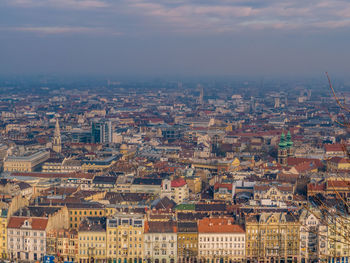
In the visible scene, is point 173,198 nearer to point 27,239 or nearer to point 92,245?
point 92,245

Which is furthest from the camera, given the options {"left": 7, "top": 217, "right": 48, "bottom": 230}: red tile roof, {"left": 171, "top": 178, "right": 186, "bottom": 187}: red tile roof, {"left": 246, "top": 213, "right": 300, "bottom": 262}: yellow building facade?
{"left": 171, "top": 178, "right": 186, "bottom": 187}: red tile roof

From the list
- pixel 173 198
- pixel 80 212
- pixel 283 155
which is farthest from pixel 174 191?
pixel 283 155

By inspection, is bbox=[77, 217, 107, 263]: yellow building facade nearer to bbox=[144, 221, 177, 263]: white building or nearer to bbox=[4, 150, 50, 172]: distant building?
bbox=[144, 221, 177, 263]: white building

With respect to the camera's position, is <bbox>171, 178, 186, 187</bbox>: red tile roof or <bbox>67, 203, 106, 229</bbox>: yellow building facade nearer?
<bbox>67, 203, 106, 229</bbox>: yellow building facade

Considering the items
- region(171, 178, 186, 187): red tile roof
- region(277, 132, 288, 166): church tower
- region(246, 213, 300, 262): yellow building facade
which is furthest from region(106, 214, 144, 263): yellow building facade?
region(277, 132, 288, 166): church tower

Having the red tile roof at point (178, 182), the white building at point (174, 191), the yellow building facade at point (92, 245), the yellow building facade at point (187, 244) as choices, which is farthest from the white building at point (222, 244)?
the red tile roof at point (178, 182)

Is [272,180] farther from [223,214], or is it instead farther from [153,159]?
[153,159]

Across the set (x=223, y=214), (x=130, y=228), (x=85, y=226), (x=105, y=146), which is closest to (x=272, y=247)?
(x=223, y=214)
